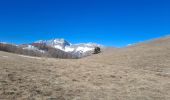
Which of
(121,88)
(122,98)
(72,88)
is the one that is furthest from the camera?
(121,88)

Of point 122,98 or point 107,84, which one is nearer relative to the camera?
point 122,98

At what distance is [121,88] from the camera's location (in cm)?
1653

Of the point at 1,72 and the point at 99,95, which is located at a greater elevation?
the point at 1,72

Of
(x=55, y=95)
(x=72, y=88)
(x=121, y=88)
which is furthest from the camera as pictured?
(x=121, y=88)

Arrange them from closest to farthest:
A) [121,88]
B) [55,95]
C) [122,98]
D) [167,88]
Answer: [55,95] → [122,98] → [121,88] → [167,88]

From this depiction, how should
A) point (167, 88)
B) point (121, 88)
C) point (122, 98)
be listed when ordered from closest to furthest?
point (122, 98) < point (121, 88) < point (167, 88)

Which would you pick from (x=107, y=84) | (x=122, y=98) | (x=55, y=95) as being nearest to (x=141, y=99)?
(x=122, y=98)

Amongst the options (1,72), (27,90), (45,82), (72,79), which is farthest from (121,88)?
(1,72)

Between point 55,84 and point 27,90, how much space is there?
2.61m

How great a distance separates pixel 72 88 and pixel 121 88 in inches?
145

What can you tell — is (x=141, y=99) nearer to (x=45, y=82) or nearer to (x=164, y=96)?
(x=164, y=96)

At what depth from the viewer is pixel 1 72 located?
1653 cm

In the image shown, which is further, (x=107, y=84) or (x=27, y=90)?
(x=107, y=84)

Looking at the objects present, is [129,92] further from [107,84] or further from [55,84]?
[55,84]
